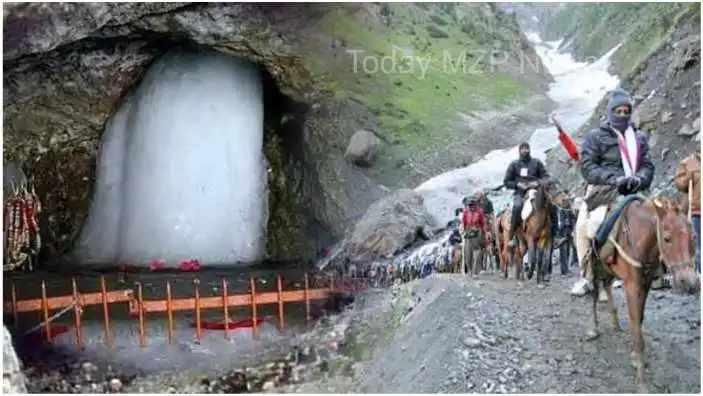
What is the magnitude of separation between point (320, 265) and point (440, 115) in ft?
22.6

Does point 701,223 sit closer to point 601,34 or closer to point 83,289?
point 83,289

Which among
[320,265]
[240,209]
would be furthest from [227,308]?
[240,209]

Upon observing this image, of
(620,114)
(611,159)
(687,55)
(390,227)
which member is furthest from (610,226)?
(390,227)

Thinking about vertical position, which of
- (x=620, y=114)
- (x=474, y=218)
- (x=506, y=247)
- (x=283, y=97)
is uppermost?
(x=283, y=97)

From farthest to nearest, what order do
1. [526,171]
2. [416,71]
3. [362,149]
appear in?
[416,71] → [362,149] → [526,171]

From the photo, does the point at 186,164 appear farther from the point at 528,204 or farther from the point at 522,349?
the point at 522,349

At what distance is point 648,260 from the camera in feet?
21.0

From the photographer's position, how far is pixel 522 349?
764 centimetres

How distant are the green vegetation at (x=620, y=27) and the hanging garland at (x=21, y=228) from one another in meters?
13.9

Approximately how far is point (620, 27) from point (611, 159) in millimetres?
31518

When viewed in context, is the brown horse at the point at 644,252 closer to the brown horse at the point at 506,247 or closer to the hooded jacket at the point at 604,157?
the hooded jacket at the point at 604,157

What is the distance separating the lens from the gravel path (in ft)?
22.8

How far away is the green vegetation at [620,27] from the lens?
24.3 metres

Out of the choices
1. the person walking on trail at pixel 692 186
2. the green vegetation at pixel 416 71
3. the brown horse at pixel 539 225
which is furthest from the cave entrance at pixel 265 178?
the person walking on trail at pixel 692 186
